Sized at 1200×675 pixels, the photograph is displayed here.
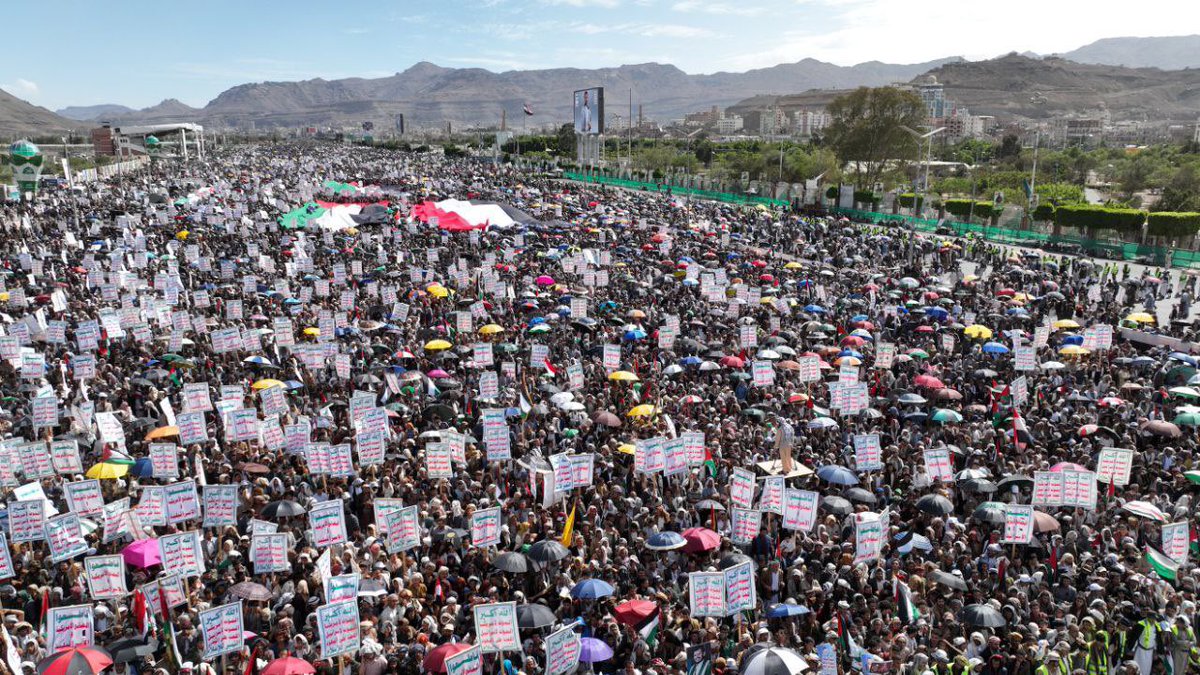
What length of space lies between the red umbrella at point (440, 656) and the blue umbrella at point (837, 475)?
5.80 meters

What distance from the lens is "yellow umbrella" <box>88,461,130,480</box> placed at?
12188 millimetres

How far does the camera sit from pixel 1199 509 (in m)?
11.7

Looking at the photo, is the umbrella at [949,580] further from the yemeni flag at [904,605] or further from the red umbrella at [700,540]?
the red umbrella at [700,540]

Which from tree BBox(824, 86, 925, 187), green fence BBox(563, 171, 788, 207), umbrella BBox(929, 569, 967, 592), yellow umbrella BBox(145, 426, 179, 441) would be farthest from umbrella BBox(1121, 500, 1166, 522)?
tree BBox(824, 86, 925, 187)

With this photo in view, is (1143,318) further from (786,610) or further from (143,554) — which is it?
(143,554)

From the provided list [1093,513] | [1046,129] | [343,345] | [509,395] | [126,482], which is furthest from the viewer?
[1046,129]

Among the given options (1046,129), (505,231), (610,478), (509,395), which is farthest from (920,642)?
(1046,129)

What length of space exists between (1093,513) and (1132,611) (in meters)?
2.59

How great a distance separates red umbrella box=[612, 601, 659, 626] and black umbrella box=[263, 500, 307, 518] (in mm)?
4381

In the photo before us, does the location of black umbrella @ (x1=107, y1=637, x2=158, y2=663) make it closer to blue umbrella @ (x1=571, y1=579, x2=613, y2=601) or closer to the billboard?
blue umbrella @ (x1=571, y1=579, x2=613, y2=601)

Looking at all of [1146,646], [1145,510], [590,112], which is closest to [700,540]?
[1146,646]

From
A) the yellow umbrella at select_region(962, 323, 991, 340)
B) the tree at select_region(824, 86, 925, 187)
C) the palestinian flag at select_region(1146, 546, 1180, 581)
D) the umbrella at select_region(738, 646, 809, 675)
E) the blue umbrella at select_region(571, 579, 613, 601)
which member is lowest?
the palestinian flag at select_region(1146, 546, 1180, 581)

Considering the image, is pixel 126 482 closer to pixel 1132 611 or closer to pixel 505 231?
pixel 1132 611

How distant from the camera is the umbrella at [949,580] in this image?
30.9 feet
